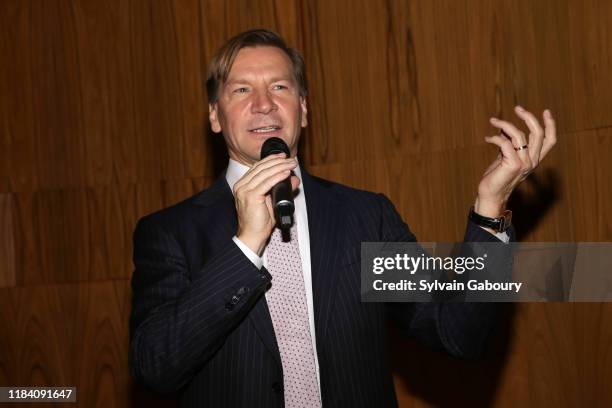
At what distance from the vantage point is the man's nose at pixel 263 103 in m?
1.63

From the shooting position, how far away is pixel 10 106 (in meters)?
2.76

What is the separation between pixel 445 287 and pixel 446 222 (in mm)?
787

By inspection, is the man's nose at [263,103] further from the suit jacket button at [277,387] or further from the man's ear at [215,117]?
the suit jacket button at [277,387]

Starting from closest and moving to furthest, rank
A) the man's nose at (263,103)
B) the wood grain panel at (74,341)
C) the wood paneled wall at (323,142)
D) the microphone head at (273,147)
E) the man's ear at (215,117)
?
1. the microphone head at (273,147)
2. the man's nose at (263,103)
3. the man's ear at (215,117)
4. the wood paneled wall at (323,142)
5. the wood grain panel at (74,341)

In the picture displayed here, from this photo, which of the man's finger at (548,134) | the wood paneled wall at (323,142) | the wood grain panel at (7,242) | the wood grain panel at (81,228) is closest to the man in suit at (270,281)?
the man's finger at (548,134)

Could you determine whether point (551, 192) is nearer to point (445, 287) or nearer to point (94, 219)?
point (445, 287)

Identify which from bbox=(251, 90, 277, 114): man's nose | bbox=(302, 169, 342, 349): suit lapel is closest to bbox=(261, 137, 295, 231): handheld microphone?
bbox=(302, 169, 342, 349): suit lapel

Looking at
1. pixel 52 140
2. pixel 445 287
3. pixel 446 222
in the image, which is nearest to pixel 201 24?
pixel 52 140

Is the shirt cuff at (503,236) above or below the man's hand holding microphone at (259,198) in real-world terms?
below

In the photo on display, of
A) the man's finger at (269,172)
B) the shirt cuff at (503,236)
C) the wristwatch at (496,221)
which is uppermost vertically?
the man's finger at (269,172)

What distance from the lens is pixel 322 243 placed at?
1.57 metres

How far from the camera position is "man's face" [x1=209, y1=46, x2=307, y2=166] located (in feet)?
5.38

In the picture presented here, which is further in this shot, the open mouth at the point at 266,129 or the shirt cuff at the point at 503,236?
the open mouth at the point at 266,129

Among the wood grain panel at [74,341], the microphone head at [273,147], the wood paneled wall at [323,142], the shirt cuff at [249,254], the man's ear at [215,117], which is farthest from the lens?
the wood grain panel at [74,341]
